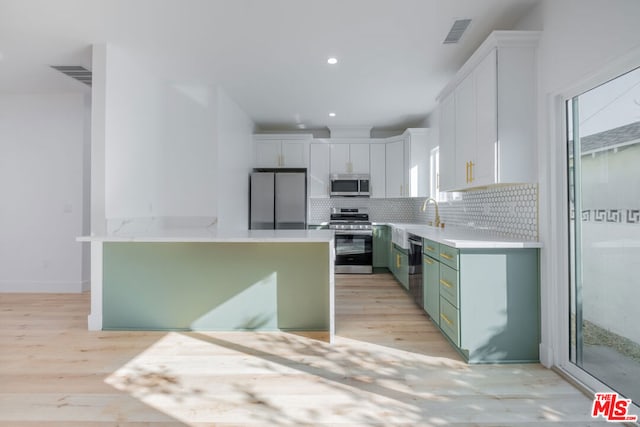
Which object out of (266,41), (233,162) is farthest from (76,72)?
(266,41)

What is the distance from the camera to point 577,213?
230 centimetres

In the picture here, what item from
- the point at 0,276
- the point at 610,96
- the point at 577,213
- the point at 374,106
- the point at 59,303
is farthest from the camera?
the point at 374,106

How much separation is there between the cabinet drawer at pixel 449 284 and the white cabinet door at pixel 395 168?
3229 millimetres

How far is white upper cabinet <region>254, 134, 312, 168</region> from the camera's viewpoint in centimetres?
615

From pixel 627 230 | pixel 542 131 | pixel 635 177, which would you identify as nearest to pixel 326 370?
pixel 627 230

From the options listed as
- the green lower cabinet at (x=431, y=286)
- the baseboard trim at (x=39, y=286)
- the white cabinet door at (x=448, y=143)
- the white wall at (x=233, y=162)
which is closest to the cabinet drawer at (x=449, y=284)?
the green lower cabinet at (x=431, y=286)

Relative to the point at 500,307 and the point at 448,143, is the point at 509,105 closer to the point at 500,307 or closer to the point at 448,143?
the point at 448,143

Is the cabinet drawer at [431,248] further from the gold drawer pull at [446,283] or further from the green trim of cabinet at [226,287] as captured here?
the green trim of cabinet at [226,287]

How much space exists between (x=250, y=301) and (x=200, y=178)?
1913 millimetres

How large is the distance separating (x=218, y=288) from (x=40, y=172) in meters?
3.47

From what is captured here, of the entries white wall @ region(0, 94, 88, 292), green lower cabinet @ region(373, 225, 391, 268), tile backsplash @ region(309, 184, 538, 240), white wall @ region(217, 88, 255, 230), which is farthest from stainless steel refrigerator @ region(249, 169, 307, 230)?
white wall @ region(0, 94, 88, 292)

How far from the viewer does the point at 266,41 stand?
123 inches

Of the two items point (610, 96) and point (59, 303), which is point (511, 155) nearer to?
point (610, 96)

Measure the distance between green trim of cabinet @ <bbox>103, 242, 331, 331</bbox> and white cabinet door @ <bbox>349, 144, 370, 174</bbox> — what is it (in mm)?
3202
